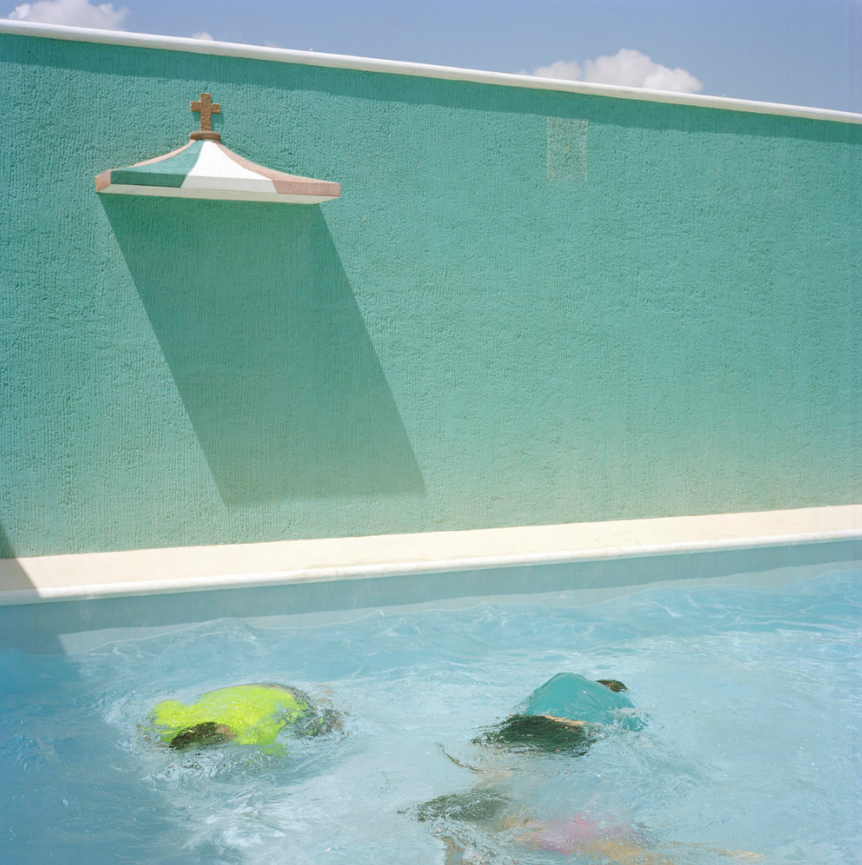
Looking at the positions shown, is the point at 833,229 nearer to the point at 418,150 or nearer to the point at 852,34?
the point at 852,34

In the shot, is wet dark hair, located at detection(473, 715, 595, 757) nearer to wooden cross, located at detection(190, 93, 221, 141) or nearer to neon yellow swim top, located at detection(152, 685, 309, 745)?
neon yellow swim top, located at detection(152, 685, 309, 745)

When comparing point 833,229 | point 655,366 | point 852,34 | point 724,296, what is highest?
point 852,34

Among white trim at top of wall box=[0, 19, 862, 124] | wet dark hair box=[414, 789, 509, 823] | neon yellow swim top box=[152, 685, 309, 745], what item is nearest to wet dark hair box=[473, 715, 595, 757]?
wet dark hair box=[414, 789, 509, 823]

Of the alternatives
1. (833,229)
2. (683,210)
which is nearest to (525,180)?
(683,210)

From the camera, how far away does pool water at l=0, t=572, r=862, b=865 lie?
11.2 ft

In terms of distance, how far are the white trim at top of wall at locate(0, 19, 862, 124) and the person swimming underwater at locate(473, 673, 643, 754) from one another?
14.6 feet

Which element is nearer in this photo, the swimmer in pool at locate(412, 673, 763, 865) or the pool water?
the swimmer in pool at locate(412, 673, 763, 865)

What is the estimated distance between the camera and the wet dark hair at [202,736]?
12.8 ft

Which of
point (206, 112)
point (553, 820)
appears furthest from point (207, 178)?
point (553, 820)

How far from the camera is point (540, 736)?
4055mm

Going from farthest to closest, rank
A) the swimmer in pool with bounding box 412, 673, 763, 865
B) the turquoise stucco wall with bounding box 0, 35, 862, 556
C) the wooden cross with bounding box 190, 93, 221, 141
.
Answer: the wooden cross with bounding box 190, 93, 221, 141, the turquoise stucco wall with bounding box 0, 35, 862, 556, the swimmer in pool with bounding box 412, 673, 763, 865

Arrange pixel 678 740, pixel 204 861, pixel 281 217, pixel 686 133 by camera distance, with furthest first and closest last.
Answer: pixel 686 133 < pixel 281 217 < pixel 678 740 < pixel 204 861

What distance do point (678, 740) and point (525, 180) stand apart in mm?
4332

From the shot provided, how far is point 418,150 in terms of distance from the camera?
21.9 feet
